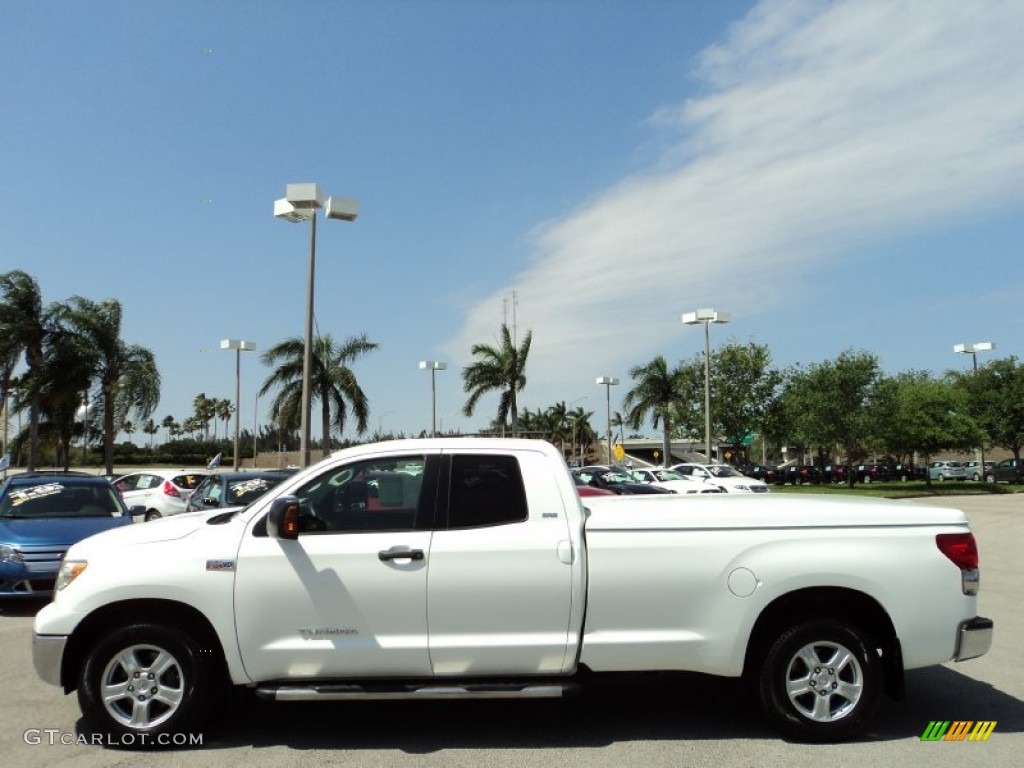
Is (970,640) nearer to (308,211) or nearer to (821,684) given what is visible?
(821,684)

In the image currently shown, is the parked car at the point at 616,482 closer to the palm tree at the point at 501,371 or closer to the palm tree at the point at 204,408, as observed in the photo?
the palm tree at the point at 501,371

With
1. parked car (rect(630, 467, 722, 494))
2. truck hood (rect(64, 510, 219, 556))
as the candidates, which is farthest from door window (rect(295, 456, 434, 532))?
parked car (rect(630, 467, 722, 494))

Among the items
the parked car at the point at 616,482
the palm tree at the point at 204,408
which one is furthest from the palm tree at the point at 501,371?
the palm tree at the point at 204,408

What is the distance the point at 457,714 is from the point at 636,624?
5.19 feet

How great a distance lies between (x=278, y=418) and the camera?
31031 mm

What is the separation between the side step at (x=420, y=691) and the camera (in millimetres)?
5012

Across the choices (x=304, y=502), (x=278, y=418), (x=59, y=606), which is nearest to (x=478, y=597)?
(x=304, y=502)

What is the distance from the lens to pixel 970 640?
17.2 feet

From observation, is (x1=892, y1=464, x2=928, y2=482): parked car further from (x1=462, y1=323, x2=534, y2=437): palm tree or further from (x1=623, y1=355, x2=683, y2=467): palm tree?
(x1=462, y1=323, x2=534, y2=437): palm tree

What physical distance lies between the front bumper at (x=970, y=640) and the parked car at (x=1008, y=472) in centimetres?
5328

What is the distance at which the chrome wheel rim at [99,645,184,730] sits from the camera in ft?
17.0

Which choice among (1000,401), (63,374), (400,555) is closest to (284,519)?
(400,555)

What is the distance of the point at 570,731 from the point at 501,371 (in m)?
32.8

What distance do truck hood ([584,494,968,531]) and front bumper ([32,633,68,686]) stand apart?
333 centimetres
